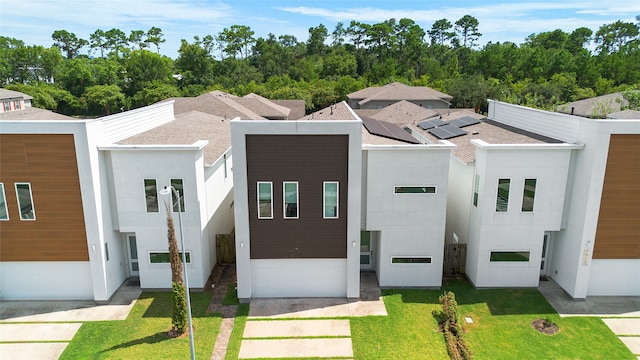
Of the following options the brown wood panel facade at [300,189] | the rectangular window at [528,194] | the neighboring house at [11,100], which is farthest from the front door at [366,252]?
the neighboring house at [11,100]

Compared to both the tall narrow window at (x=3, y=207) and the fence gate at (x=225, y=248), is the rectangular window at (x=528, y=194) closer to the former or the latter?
the fence gate at (x=225, y=248)

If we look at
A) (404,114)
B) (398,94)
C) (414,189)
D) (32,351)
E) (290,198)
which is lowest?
(32,351)

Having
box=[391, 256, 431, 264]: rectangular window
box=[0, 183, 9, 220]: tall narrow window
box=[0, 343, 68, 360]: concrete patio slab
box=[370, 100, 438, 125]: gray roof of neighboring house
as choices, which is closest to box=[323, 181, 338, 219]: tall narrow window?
box=[391, 256, 431, 264]: rectangular window

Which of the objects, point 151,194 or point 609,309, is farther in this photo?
point 151,194

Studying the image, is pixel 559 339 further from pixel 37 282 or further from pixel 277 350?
pixel 37 282

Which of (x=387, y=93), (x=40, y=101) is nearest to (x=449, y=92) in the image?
(x=387, y=93)

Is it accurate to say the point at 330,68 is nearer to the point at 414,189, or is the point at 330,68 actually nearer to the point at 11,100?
the point at 11,100

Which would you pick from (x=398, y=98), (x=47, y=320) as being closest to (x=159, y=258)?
(x=47, y=320)
